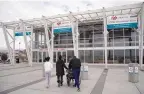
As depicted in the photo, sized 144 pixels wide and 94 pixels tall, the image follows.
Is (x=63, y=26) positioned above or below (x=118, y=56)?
above

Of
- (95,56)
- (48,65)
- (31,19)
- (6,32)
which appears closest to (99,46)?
(95,56)

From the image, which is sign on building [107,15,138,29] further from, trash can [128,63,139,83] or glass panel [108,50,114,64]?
trash can [128,63,139,83]

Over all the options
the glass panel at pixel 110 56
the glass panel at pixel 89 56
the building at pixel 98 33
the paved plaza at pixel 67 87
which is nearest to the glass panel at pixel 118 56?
the building at pixel 98 33

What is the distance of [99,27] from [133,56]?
23.3 ft

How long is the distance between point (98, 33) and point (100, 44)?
1960 millimetres

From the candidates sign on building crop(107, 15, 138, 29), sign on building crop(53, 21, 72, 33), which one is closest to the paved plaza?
sign on building crop(107, 15, 138, 29)

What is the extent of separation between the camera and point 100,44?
27.5 m

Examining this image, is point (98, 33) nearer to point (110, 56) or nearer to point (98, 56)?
point (98, 56)

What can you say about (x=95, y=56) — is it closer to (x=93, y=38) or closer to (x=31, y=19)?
(x=93, y=38)

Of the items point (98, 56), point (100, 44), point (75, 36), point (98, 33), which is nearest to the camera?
point (75, 36)

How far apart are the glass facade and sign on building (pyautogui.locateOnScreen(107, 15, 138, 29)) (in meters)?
3.62

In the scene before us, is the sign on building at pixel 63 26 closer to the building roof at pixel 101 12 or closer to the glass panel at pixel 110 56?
the building roof at pixel 101 12

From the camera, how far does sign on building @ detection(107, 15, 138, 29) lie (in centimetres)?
2236

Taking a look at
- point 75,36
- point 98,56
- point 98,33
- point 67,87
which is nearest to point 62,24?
point 75,36
